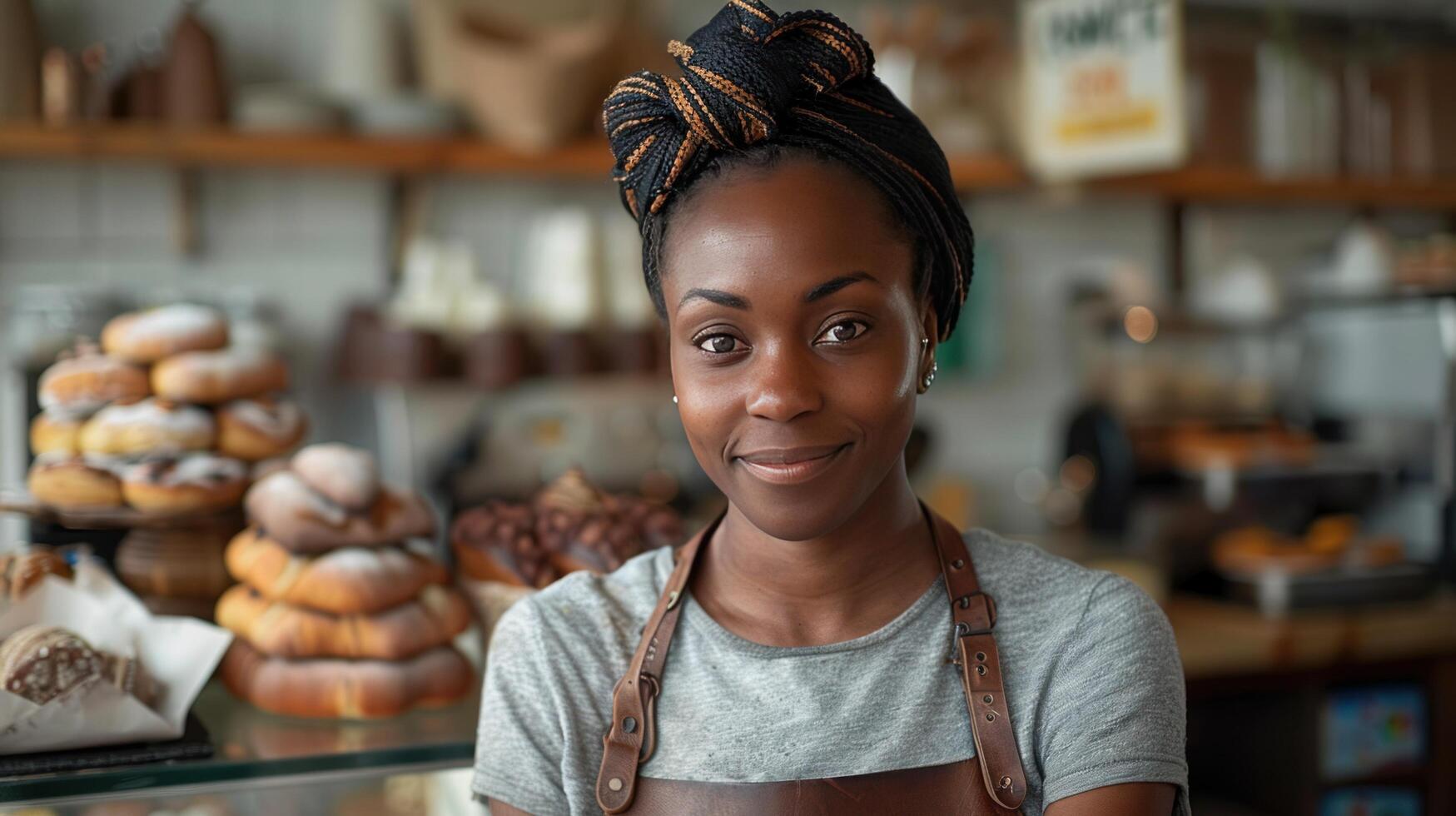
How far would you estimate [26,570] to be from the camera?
4.30ft

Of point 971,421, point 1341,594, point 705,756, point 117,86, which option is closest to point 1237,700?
point 1341,594

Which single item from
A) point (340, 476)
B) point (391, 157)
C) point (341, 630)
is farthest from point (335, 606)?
point (391, 157)

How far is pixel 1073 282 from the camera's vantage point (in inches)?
175

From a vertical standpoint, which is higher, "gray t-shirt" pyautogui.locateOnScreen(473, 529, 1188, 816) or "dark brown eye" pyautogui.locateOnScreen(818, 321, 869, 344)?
"dark brown eye" pyautogui.locateOnScreen(818, 321, 869, 344)

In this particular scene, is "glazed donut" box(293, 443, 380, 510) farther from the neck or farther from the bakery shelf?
the neck

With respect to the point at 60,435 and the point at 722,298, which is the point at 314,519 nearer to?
the point at 60,435

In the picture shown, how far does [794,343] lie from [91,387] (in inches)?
36.3

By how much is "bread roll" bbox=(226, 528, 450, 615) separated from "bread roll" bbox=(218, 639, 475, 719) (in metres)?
0.06

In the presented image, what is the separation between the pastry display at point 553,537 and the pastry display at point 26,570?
41cm

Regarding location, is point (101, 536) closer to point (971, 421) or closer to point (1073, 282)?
point (971, 421)

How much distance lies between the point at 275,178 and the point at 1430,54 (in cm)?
381

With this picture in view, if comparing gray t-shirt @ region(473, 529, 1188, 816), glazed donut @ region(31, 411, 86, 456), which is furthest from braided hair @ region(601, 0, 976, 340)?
glazed donut @ region(31, 411, 86, 456)

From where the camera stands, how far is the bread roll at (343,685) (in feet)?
4.33

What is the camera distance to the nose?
98 centimetres
